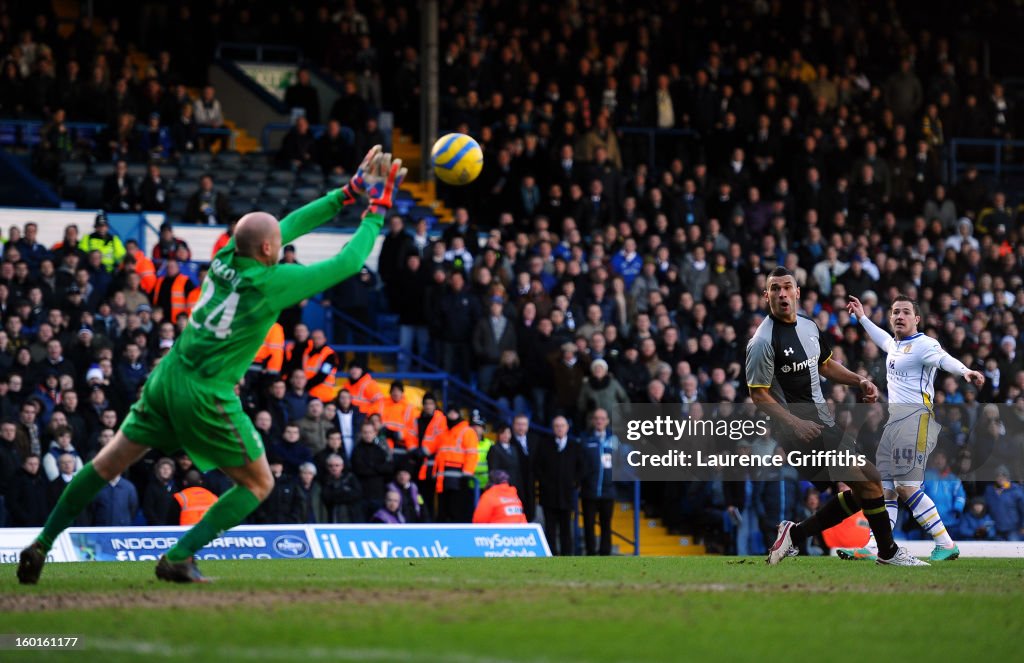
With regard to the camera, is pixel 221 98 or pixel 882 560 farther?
pixel 221 98

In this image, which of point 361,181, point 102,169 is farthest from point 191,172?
point 361,181

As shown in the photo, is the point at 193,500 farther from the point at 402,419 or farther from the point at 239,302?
the point at 239,302

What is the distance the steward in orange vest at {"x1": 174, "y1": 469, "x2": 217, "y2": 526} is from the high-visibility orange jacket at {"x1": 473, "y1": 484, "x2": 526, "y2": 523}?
3424 mm

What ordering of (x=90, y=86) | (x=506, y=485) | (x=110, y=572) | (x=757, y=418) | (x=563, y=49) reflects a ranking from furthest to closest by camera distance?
1. (x=563, y=49)
2. (x=90, y=86)
3. (x=757, y=418)
4. (x=506, y=485)
5. (x=110, y=572)

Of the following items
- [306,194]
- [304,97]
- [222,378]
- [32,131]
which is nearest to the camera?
[222,378]

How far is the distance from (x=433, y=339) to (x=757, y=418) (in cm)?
540

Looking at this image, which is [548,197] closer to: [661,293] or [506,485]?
[661,293]

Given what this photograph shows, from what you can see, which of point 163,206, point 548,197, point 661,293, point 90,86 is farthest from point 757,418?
point 90,86

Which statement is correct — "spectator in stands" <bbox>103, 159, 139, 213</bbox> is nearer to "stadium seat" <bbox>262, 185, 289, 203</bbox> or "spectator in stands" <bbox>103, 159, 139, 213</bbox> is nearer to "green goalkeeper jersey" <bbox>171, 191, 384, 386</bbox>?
"stadium seat" <bbox>262, 185, 289, 203</bbox>

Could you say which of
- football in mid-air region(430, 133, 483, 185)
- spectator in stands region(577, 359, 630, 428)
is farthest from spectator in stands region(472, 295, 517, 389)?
football in mid-air region(430, 133, 483, 185)

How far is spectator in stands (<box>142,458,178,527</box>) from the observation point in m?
18.5

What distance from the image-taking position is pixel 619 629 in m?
8.20

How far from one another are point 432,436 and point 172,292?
4.19 meters

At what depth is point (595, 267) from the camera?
24.8 metres
